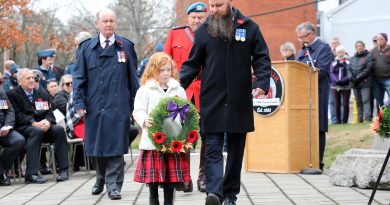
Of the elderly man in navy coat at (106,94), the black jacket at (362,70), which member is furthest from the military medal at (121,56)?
the black jacket at (362,70)

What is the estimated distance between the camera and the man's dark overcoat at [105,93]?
398 inches

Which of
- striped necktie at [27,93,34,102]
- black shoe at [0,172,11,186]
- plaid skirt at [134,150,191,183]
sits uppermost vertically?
striped necktie at [27,93,34,102]

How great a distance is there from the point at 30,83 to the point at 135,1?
14.2m

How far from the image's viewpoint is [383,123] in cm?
826

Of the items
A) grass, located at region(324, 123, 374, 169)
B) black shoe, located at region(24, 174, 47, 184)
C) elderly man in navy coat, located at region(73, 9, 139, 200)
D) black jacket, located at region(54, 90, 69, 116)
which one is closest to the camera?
elderly man in navy coat, located at region(73, 9, 139, 200)

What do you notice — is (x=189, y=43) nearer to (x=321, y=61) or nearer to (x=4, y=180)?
(x=321, y=61)

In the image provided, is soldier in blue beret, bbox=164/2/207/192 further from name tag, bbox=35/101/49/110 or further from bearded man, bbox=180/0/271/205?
name tag, bbox=35/101/49/110

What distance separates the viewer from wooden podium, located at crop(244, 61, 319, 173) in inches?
473

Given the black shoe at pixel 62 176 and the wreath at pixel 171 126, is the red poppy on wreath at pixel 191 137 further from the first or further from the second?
the black shoe at pixel 62 176

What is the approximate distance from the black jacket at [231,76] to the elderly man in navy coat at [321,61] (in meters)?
4.16

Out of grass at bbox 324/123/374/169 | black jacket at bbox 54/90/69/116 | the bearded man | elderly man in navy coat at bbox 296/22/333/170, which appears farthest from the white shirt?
grass at bbox 324/123/374/169

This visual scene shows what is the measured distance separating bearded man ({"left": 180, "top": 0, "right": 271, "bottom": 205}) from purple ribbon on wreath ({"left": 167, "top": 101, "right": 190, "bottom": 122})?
0.57 feet

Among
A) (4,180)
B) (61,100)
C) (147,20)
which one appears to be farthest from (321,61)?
(147,20)

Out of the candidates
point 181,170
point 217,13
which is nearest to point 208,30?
point 217,13
